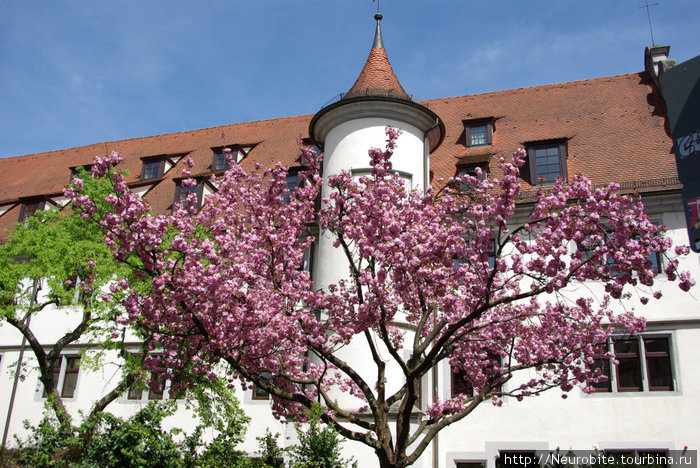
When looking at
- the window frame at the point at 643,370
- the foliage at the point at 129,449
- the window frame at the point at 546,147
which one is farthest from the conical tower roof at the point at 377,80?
the foliage at the point at 129,449

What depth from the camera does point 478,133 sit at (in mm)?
23000

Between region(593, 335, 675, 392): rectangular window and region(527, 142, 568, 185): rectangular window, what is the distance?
17.3 ft

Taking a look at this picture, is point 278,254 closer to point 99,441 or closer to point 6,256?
point 99,441

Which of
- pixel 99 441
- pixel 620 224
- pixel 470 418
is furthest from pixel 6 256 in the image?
pixel 620 224

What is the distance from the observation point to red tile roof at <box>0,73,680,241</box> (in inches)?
773

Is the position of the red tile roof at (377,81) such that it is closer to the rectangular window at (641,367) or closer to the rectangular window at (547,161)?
the rectangular window at (547,161)

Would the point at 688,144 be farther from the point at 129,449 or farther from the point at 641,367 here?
the point at 641,367

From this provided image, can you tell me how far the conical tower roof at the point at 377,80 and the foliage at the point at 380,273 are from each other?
8.01 metres

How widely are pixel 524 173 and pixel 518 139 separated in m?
2.01

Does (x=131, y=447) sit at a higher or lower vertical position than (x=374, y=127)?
lower

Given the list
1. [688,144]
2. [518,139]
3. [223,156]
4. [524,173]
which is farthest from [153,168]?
[688,144]

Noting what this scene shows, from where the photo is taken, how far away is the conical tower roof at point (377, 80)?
1960cm

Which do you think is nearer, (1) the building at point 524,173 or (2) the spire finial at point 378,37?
(1) the building at point 524,173

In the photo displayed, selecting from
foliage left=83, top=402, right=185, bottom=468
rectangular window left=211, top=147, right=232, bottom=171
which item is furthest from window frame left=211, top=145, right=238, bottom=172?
foliage left=83, top=402, right=185, bottom=468
